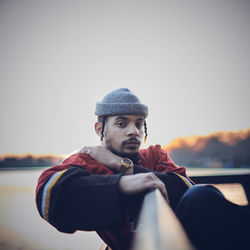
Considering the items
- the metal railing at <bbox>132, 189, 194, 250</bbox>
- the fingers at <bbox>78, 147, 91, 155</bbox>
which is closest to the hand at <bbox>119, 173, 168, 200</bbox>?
the metal railing at <bbox>132, 189, 194, 250</bbox>

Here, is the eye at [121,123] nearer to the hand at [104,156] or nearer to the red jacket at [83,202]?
the hand at [104,156]

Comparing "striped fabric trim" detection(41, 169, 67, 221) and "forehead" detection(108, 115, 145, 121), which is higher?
"forehead" detection(108, 115, 145, 121)

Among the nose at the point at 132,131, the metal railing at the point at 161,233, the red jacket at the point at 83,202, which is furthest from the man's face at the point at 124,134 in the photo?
the metal railing at the point at 161,233

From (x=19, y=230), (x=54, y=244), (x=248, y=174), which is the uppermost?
(x=248, y=174)

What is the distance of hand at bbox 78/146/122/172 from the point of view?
78 centimetres

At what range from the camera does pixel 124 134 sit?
2.86ft

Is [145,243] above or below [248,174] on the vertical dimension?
above

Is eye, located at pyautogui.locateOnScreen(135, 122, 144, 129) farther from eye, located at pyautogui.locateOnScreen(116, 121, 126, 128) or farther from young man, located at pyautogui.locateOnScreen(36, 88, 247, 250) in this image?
young man, located at pyautogui.locateOnScreen(36, 88, 247, 250)

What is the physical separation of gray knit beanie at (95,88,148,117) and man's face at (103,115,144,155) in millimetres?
27

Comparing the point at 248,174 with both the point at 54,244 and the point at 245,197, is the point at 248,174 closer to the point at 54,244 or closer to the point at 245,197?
the point at 245,197

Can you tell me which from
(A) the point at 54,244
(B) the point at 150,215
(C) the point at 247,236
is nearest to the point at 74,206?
(B) the point at 150,215

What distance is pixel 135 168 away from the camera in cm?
77

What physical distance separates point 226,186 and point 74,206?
4.17ft

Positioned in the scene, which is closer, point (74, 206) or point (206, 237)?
point (206, 237)
